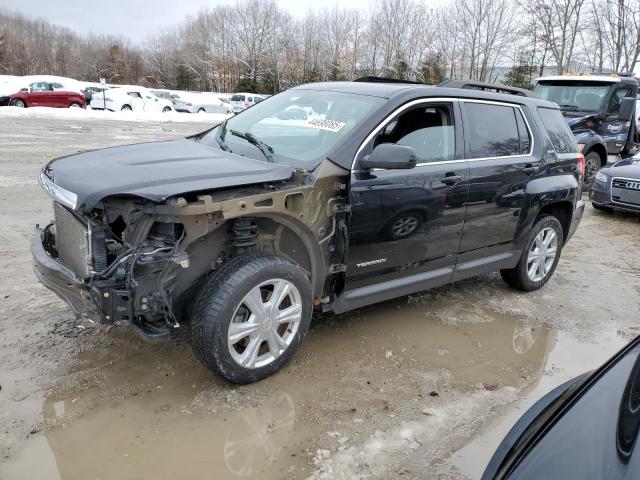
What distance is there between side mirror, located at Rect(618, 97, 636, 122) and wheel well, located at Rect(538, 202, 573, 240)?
25.6ft

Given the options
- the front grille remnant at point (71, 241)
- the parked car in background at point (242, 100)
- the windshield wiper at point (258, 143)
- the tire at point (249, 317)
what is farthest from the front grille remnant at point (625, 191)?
the parked car in background at point (242, 100)

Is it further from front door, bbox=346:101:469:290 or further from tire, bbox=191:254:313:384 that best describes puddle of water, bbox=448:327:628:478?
tire, bbox=191:254:313:384

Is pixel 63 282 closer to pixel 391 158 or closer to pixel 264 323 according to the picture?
pixel 264 323

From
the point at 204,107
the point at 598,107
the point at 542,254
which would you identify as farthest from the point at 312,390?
the point at 204,107

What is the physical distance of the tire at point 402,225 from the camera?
12.6 feet

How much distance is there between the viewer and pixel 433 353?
4000mm

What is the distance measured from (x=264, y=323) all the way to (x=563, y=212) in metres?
3.65

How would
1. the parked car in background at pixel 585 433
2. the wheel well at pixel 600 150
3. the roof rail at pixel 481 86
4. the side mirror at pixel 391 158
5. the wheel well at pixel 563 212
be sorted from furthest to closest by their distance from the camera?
the wheel well at pixel 600 150 → the wheel well at pixel 563 212 → the roof rail at pixel 481 86 → the side mirror at pixel 391 158 → the parked car in background at pixel 585 433

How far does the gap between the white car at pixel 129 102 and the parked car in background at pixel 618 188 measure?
2749 centimetres

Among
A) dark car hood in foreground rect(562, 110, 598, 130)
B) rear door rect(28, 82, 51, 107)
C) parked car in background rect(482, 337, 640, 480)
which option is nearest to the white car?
rear door rect(28, 82, 51, 107)

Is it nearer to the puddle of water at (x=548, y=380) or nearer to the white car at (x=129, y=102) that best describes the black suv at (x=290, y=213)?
the puddle of water at (x=548, y=380)

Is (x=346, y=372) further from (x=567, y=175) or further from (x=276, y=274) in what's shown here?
(x=567, y=175)

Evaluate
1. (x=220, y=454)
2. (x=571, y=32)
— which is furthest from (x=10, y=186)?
(x=571, y=32)

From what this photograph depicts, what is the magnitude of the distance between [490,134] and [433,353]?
6.29 ft
